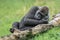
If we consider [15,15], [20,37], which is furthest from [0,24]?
[20,37]

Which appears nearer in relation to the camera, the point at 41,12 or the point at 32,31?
the point at 32,31

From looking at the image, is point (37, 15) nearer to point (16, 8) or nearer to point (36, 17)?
point (36, 17)

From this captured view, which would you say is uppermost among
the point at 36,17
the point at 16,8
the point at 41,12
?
the point at 41,12

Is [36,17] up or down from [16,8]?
up

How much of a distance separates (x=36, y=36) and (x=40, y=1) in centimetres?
983

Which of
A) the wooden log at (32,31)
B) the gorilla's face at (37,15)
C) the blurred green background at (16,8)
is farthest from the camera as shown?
the blurred green background at (16,8)

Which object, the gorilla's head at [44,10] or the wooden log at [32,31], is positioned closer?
the wooden log at [32,31]

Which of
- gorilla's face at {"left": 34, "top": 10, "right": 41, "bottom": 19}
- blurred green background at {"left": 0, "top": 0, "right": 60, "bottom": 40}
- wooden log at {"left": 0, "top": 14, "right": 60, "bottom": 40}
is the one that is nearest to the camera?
wooden log at {"left": 0, "top": 14, "right": 60, "bottom": 40}

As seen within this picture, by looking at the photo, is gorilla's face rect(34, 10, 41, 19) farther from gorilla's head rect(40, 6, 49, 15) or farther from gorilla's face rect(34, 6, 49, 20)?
gorilla's head rect(40, 6, 49, 15)

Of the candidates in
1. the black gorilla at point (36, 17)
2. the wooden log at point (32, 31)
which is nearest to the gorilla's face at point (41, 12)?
the black gorilla at point (36, 17)

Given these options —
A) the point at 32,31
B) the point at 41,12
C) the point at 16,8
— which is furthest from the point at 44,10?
the point at 16,8

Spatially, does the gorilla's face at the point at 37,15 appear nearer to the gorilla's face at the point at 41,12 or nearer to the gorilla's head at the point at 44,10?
the gorilla's face at the point at 41,12

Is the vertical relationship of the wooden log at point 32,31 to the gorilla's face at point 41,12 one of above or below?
below

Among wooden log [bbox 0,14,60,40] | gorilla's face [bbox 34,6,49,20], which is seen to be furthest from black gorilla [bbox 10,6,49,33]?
wooden log [bbox 0,14,60,40]
